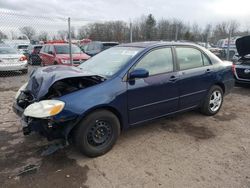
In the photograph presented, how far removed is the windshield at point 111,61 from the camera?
350 cm

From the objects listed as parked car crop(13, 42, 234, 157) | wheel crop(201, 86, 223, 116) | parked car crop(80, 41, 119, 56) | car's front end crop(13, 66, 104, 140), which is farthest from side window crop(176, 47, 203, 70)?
parked car crop(80, 41, 119, 56)

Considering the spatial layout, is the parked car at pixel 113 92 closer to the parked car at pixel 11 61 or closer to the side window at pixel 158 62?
the side window at pixel 158 62

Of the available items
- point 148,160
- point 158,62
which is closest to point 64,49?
point 158,62

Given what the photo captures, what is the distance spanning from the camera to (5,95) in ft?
21.8

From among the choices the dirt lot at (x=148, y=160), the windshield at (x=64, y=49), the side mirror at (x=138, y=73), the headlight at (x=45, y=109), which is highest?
the windshield at (x=64, y=49)

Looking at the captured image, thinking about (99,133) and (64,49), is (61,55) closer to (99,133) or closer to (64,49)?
(64,49)

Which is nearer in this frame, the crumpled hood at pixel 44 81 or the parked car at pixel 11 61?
the crumpled hood at pixel 44 81

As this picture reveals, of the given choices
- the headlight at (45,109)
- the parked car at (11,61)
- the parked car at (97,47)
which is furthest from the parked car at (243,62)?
the parked car at (11,61)

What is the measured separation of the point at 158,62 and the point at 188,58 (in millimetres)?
824

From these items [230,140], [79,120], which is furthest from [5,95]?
[230,140]

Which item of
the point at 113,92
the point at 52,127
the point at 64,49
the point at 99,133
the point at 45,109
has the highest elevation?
the point at 64,49

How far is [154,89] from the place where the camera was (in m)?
3.60

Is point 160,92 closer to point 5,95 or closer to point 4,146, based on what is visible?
point 4,146

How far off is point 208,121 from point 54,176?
320 centimetres
